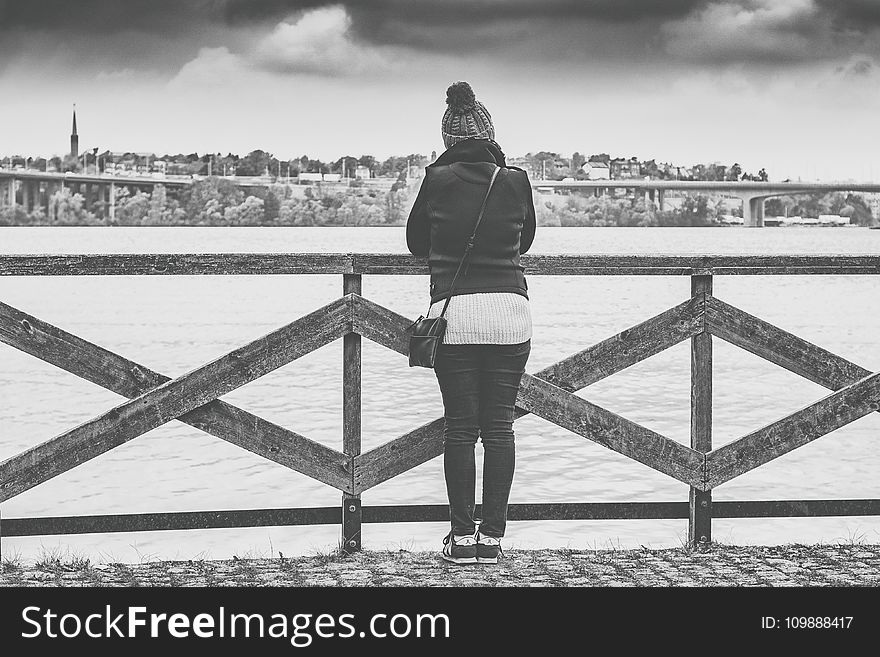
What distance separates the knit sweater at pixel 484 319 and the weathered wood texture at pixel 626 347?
563 mm

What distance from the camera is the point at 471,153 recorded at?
505 cm

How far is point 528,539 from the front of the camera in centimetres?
881

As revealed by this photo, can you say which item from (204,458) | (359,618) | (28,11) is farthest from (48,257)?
(28,11)

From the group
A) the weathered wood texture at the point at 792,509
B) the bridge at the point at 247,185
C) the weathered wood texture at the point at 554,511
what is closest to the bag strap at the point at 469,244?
the weathered wood texture at the point at 554,511

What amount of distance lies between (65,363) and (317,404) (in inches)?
653

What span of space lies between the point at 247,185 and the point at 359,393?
281ft

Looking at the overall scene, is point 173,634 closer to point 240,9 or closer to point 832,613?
point 832,613

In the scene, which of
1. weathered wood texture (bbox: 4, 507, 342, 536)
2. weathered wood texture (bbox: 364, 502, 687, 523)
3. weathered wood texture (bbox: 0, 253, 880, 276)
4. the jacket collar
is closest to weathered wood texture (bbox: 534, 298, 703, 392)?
weathered wood texture (bbox: 0, 253, 880, 276)

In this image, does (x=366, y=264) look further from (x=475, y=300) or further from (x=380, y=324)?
(x=475, y=300)

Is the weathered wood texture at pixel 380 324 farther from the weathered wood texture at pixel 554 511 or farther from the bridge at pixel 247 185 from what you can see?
the bridge at pixel 247 185

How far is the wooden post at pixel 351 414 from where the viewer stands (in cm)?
548

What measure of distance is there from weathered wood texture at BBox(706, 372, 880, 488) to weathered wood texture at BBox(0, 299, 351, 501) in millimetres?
1960

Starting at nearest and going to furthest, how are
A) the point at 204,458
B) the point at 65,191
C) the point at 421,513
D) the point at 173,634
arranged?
the point at 173,634 → the point at 421,513 → the point at 204,458 → the point at 65,191

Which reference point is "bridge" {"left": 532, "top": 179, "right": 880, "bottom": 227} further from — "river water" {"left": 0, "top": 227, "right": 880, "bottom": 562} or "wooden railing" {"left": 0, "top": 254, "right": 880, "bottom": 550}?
"wooden railing" {"left": 0, "top": 254, "right": 880, "bottom": 550}
